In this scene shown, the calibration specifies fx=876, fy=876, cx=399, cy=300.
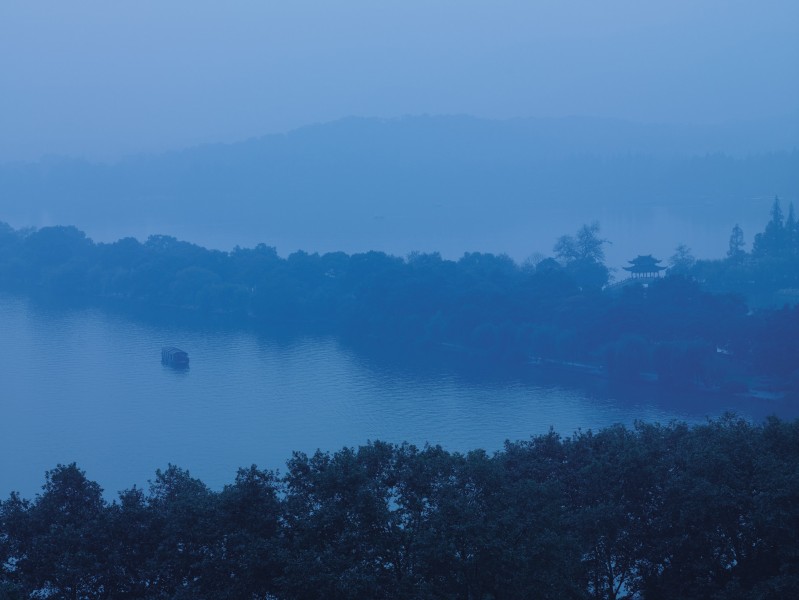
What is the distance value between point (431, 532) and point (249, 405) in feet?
19.1

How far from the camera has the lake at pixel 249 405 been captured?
7.04 meters

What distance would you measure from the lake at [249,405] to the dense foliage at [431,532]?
11.2 ft

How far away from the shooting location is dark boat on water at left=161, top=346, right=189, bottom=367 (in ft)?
31.5

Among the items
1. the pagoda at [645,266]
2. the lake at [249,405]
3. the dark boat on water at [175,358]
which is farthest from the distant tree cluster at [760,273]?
the dark boat on water at [175,358]

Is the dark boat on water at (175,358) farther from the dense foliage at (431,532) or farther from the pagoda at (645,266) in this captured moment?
the pagoda at (645,266)

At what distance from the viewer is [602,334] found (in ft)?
32.1

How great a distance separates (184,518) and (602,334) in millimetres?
7493

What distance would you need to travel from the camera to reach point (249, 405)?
8.29 m

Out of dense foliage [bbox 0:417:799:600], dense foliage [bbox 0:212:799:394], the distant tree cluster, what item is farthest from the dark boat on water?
the distant tree cluster

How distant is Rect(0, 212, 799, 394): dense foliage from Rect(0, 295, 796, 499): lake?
51 centimetres

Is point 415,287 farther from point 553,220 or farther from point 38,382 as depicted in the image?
point 553,220

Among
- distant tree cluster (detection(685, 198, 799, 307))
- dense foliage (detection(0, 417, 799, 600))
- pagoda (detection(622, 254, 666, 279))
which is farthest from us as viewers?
pagoda (detection(622, 254, 666, 279))

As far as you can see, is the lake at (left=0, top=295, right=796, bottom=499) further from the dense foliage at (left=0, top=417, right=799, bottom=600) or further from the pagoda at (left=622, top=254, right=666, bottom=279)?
the pagoda at (left=622, top=254, right=666, bottom=279)

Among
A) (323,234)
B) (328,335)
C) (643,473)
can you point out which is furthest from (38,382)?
(323,234)
